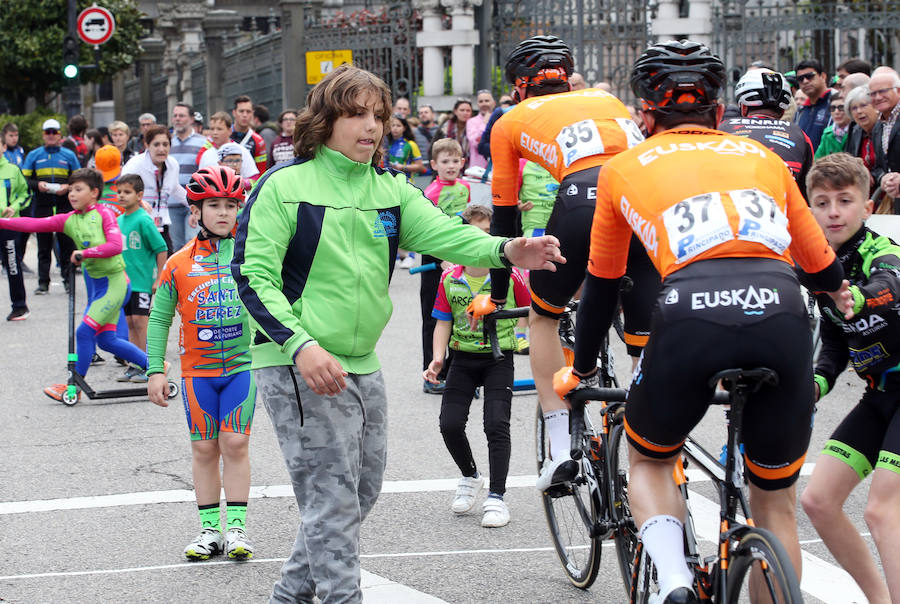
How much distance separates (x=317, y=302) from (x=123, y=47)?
3736 centimetres

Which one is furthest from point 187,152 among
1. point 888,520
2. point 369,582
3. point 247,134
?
point 888,520

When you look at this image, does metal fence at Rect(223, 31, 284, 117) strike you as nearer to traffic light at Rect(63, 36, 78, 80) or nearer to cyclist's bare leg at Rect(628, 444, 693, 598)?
traffic light at Rect(63, 36, 78, 80)

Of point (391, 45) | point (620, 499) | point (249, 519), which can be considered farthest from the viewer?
point (391, 45)

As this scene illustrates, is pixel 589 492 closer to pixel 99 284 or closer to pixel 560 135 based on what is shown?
pixel 560 135

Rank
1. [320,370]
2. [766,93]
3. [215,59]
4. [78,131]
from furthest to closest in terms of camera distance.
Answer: [215,59]
[78,131]
[766,93]
[320,370]

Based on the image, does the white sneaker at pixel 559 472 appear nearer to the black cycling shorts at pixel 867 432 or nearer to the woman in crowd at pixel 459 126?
the black cycling shorts at pixel 867 432

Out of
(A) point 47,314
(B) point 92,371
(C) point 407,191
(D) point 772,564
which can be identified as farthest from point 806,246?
(A) point 47,314

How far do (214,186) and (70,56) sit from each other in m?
17.9

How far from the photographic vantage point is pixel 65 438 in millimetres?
8961

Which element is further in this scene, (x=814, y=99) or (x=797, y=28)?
(x=797, y=28)

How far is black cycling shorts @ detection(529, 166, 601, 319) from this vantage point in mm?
5695

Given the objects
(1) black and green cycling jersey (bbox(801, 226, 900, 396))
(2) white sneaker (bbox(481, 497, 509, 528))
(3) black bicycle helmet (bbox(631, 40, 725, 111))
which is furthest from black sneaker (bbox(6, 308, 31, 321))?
(3) black bicycle helmet (bbox(631, 40, 725, 111))

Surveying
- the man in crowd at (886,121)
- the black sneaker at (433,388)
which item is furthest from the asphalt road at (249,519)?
the man in crowd at (886,121)

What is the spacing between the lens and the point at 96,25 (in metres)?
22.8
